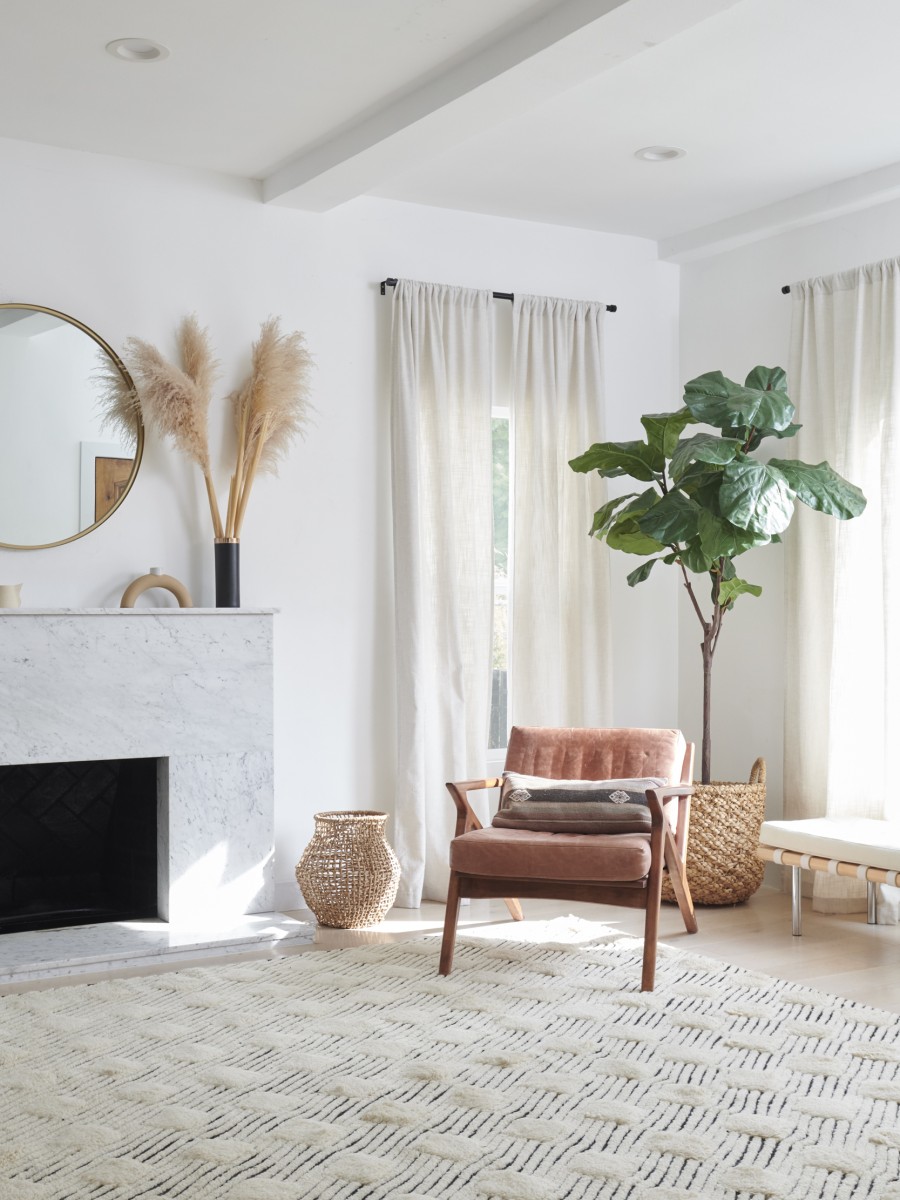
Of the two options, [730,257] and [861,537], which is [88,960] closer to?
[861,537]

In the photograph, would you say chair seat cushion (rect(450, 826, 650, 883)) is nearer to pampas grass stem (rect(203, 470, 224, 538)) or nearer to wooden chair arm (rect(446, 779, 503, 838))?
wooden chair arm (rect(446, 779, 503, 838))

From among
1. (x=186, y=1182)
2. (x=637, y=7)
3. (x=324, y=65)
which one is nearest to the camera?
(x=186, y=1182)

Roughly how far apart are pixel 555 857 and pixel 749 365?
105 inches

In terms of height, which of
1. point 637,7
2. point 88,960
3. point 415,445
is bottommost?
point 88,960

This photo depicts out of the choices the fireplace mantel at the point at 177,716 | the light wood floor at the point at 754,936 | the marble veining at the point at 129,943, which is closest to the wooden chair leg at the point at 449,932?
the light wood floor at the point at 754,936

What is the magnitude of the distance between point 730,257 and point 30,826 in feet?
12.4

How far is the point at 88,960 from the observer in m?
3.96

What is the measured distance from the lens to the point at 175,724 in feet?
14.5

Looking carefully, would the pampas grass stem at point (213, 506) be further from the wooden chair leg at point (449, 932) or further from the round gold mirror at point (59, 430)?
the wooden chair leg at point (449, 932)

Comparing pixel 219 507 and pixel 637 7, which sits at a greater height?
pixel 637 7

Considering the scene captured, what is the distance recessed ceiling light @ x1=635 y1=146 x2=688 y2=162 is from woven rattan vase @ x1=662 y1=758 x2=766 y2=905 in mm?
2389

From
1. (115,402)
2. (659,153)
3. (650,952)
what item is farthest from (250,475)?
(650,952)

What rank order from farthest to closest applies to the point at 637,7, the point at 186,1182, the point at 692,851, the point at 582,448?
the point at 582,448 < the point at 692,851 < the point at 637,7 < the point at 186,1182

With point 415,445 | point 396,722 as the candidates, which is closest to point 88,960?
point 396,722
